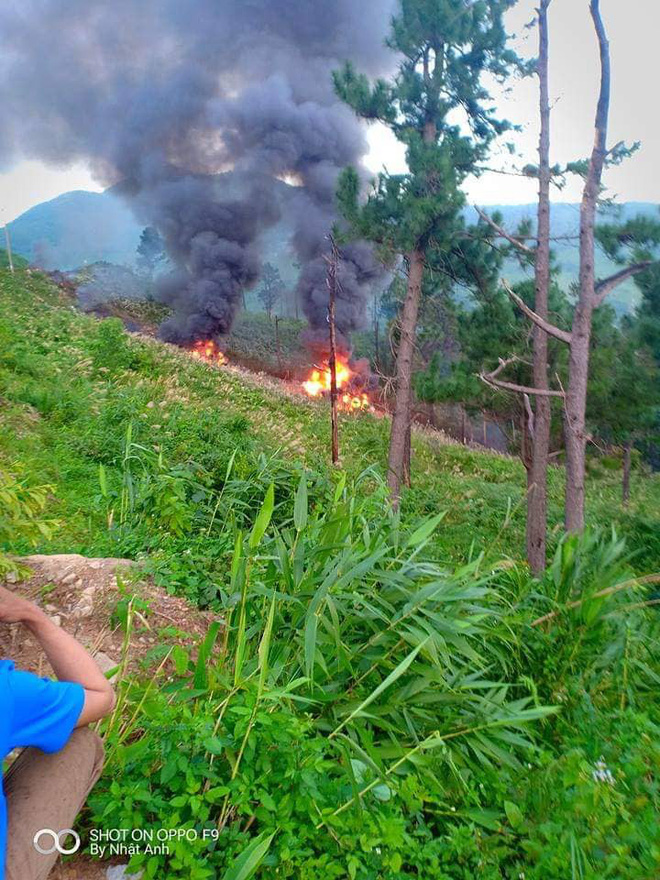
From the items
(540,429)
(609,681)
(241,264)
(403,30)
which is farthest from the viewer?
(241,264)

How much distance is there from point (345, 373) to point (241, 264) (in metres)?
20.9

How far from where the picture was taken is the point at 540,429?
10828mm

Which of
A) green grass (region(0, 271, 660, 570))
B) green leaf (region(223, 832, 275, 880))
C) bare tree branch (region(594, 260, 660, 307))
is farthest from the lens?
bare tree branch (region(594, 260, 660, 307))

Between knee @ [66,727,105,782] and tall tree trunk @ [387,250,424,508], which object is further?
tall tree trunk @ [387,250,424,508]

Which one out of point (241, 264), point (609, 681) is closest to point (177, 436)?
point (609, 681)

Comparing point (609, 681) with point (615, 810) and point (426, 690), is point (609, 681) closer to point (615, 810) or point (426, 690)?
point (426, 690)

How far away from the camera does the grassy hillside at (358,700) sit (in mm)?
2098

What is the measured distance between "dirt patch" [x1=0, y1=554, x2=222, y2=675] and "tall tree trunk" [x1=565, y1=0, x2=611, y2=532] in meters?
5.48

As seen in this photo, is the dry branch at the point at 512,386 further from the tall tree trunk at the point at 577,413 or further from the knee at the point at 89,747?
the knee at the point at 89,747

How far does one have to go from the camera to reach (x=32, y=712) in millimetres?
1703

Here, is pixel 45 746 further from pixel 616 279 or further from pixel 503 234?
pixel 503 234

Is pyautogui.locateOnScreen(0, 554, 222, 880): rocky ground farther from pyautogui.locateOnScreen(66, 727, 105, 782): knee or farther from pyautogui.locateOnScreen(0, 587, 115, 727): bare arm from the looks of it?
pyautogui.locateOnScreen(0, 587, 115, 727): bare arm

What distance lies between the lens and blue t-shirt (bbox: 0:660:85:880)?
1.61 metres

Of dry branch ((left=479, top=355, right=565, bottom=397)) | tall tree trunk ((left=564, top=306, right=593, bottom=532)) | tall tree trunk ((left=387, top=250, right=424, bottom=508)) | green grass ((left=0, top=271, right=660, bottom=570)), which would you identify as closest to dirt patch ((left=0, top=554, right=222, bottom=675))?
green grass ((left=0, top=271, right=660, bottom=570))
